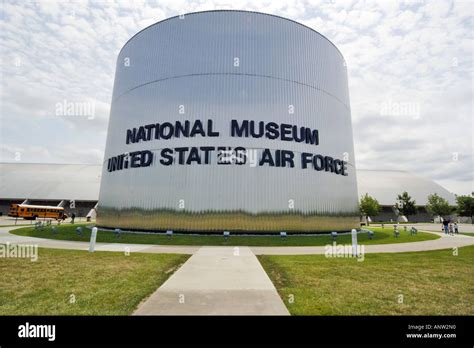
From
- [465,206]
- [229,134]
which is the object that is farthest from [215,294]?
Answer: [465,206]

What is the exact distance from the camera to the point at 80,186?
66312 millimetres

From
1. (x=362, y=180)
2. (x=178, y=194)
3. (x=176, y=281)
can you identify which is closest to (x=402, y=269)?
(x=176, y=281)

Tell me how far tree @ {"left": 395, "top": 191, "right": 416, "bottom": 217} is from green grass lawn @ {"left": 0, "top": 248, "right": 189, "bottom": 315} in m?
70.5

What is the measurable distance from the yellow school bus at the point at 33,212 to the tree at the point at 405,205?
246 ft

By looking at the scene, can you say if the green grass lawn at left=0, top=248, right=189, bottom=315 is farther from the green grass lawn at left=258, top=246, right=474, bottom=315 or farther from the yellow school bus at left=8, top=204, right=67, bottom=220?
the yellow school bus at left=8, top=204, right=67, bottom=220

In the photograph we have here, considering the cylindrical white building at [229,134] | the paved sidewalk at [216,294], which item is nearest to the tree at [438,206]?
the cylindrical white building at [229,134]

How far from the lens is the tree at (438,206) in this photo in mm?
65812

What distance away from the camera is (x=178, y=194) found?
823 inches

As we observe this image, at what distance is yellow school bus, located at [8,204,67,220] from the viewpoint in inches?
A: 1729

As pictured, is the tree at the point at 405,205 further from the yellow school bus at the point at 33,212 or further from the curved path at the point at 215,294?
the yellow school bus at the point at 33,212
